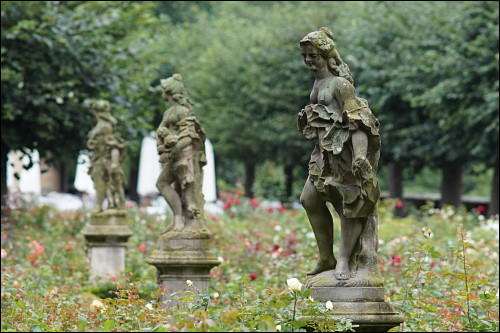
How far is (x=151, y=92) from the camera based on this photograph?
22875 millimetres

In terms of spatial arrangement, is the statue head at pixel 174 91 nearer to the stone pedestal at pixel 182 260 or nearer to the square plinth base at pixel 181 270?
the stone pedestal at pixel 182 260

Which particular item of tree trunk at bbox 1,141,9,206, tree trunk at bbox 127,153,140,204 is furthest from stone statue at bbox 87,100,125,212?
tree trunk at bbox 127,153,140,204

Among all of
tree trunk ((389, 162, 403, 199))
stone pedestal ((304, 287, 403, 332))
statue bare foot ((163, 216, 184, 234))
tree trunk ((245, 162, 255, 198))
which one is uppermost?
tree trunk ((245, 162, 255, 198))

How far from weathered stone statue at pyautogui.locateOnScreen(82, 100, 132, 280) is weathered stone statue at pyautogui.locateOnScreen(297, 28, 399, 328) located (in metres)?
7.00

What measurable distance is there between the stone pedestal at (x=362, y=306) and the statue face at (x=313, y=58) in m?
1.55

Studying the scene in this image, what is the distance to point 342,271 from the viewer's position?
7.32 metres

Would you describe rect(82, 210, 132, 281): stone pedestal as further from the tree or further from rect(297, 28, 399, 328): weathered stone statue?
rect(297, 28, 399, 328): weathered stone statue

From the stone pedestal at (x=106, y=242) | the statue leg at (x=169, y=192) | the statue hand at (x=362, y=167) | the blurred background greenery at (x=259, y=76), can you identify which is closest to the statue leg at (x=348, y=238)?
the statue hand at (x=362, y=167)

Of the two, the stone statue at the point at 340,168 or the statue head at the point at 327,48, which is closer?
the stone statue at the point at 340,168

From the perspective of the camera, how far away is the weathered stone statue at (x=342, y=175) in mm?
7148

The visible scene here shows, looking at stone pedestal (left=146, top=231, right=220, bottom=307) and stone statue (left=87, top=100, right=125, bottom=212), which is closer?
stone pedestal (left=146, top=231, right=220, bottom=307)

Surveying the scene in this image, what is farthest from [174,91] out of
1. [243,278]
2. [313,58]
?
[313,58]

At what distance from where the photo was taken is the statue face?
292 inches

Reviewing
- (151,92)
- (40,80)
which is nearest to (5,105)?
(40,80)
